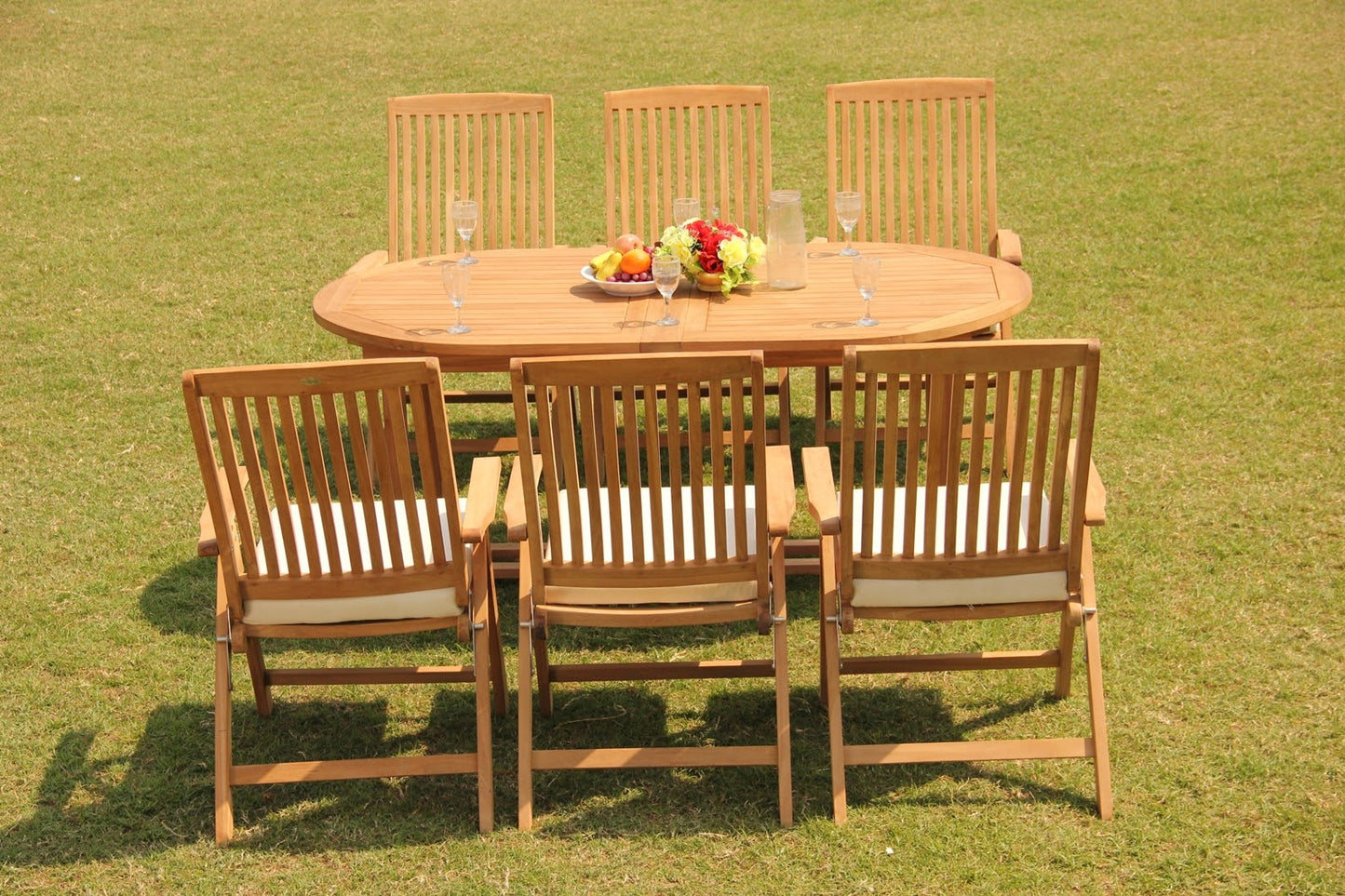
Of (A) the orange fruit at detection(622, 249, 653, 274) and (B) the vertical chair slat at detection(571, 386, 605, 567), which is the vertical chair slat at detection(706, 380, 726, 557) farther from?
(A) the orange fruit at detection(622, 249, 653, 274)

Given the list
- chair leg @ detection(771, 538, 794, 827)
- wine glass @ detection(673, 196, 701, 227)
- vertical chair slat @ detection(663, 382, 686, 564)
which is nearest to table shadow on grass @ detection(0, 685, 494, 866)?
chair leg @ detection(771, 538, 794, 827)

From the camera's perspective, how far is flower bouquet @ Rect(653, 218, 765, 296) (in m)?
4.88

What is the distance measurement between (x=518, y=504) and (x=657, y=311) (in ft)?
4.07

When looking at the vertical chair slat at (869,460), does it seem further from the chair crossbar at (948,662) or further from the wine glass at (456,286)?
the wine glass at (456,286)

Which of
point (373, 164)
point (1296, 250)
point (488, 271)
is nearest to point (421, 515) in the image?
point (488, 271)

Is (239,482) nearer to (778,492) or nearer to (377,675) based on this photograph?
(377,675)

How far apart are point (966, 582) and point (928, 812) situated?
618 mm

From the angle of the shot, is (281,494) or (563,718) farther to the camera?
(563,718)

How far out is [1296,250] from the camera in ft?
26.5

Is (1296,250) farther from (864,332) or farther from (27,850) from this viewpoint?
(27,850)

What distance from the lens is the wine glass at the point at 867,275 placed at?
4504mm

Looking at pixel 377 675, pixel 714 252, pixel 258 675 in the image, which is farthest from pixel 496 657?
pixel 714 252

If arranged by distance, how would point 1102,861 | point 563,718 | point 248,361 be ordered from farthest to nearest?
point 248,361 < point 563,718 < point 1102,861

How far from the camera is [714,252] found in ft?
16.1
